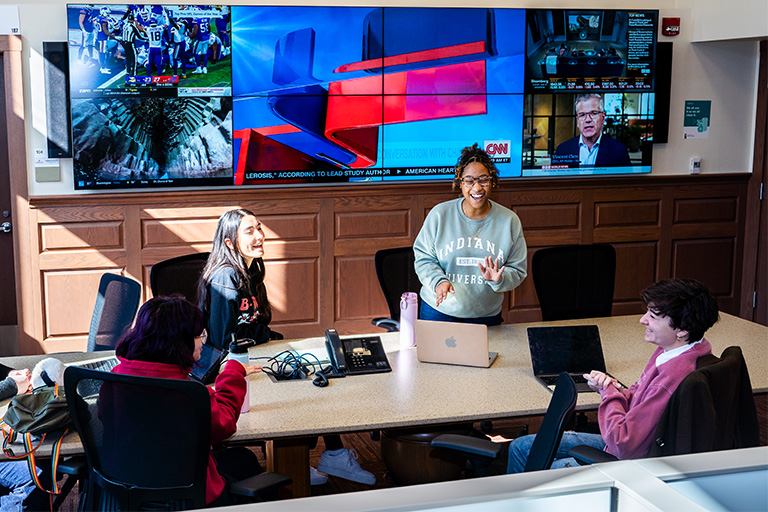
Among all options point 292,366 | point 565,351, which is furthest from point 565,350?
point 292,366

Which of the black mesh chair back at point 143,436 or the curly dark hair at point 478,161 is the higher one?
the curly dark hair at point 478,161

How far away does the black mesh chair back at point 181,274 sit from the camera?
3.61 metres

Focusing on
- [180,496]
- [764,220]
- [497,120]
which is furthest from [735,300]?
[180,496]

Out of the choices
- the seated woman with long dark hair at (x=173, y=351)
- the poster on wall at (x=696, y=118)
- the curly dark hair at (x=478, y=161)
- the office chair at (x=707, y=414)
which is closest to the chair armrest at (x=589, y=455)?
the office chair at (x=707, y=414)

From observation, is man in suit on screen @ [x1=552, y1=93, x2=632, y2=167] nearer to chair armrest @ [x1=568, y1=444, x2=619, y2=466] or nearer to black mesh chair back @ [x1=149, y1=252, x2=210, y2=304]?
black mesh chair back @ [x1=149, y1=252, x2=210, y2=304]

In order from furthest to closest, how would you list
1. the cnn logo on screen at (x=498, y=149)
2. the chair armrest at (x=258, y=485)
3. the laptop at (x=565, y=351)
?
1. the cnn logo on screen at (x=498, y=149)
2. the laptop at (x=565, y=351)
3. the chair armrest at (x=258, y=485)

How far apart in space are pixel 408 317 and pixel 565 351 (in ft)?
2.27

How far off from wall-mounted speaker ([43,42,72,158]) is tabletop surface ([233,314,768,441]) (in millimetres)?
2458

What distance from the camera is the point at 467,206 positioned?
350 cm

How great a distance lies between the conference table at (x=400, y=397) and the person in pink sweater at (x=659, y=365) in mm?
272

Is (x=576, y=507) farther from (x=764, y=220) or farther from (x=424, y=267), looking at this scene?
(x=764, y=220)

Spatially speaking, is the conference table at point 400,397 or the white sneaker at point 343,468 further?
the white sneaker at point 343,468

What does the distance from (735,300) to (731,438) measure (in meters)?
4.47

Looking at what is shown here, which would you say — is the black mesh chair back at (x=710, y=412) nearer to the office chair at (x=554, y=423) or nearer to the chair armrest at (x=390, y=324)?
the office chair at (x=554, y=423)
